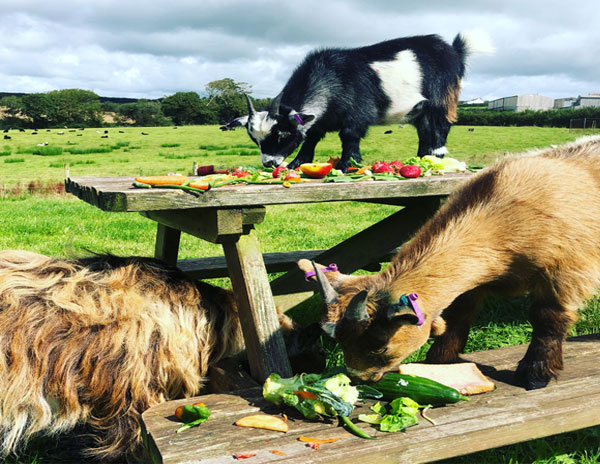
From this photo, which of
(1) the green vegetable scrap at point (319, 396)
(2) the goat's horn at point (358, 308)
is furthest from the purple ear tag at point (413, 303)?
(1) the green vegetable scrap at point (319, 396)

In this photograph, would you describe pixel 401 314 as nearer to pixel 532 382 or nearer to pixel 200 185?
pixel 532 382

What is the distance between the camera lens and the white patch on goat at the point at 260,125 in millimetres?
5027

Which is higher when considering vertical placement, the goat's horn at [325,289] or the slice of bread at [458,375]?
the goat's horn at [325,289]

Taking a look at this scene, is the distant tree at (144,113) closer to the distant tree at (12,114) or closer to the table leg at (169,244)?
the distant tree at (12,114)

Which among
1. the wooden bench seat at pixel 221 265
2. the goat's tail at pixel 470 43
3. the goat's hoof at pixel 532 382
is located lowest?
the goat's hoof at pixel 532 382

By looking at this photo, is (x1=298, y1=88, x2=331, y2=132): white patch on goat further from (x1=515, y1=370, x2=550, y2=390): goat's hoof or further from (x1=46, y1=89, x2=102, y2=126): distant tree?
(x1=46, y1=89, x2=102, y2=126): distant tree

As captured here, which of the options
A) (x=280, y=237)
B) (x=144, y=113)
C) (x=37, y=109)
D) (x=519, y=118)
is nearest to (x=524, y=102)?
(x=519, y=118)

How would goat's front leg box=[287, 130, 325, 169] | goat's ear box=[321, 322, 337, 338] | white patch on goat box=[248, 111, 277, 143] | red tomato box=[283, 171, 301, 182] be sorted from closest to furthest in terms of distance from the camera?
goat's ear box=[321, 322, 337, 338] < red tomato box=[283, 171, 301, 182] < white patch on goat box=[248, 111, 277, 143] < goat's front leg box=[287, 130, 325, 169]

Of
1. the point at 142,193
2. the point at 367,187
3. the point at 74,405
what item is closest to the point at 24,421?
the point at 74,405

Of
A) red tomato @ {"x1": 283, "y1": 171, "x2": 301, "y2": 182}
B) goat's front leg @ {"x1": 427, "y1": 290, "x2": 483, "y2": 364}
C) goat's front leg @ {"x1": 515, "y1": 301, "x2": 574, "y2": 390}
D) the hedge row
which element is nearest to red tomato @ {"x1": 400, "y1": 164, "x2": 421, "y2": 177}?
red tomato @ {"x1": 283, "y1": 171, "x2": 301, "y2": 182}

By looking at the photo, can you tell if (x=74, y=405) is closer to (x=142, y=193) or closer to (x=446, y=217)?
(x=142, y=193)

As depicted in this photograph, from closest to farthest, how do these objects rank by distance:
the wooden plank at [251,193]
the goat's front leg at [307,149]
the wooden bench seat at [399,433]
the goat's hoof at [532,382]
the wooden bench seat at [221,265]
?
the wooden bench seat at [399,433] → the wooden plank at [251,193] → the goat's hoof at [532,382] → the wooden bench seat at [221,265] → the goat's front leg at [307,149]

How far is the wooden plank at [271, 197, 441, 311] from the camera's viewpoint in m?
4.92

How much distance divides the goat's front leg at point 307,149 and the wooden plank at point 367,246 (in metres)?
1.08
